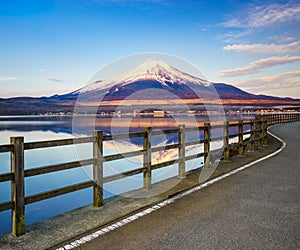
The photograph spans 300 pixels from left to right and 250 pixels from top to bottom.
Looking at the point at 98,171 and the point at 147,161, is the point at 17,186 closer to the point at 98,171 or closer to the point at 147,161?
the point at 98,171

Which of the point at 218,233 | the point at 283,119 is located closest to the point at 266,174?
the point at 218,233

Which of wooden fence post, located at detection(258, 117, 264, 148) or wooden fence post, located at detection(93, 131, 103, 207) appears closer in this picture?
wooden fence post, located at detection(93, 131, 103, 207)

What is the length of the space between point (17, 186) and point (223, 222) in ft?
9.44

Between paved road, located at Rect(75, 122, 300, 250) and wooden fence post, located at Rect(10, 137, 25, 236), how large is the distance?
1.01 meters

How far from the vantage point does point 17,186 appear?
12.6 feet

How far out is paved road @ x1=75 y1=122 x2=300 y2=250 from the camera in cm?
355

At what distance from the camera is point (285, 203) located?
16.9 feet

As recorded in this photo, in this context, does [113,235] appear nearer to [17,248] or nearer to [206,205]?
[17,248]

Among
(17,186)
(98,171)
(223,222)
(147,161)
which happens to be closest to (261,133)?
(147,161)

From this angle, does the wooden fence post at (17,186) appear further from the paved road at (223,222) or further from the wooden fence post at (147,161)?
the wooden fence post at (147,161)

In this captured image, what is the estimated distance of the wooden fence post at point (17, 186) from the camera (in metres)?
3.80

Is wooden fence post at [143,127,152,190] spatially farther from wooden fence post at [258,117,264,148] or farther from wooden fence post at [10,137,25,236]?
wooden fence post at [258,117,264,148]

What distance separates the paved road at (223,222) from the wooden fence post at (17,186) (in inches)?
39.7

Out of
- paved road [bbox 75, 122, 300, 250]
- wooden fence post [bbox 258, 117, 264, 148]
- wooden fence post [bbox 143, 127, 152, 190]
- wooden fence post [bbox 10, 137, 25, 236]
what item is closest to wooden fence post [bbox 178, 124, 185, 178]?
paved road [bbox 75, 122, 300, 250]
